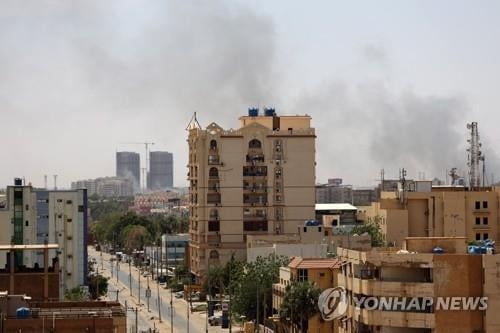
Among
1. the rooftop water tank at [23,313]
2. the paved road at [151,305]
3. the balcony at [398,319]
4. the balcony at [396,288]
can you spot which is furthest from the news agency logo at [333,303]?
the paved road at [151,305]

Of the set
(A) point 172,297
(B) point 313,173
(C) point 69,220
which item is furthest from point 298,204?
(C) point 69,220

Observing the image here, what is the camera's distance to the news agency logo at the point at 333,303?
51.8m

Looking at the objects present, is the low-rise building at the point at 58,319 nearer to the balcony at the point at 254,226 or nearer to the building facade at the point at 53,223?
the building facade at the point at 53,223

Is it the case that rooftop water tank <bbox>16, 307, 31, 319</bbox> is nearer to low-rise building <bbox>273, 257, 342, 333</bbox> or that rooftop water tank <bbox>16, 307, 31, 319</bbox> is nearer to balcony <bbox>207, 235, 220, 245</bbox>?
low-rise building <bbox>273, 257, 342, 333</bbox>

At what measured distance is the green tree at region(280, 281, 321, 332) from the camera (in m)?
59.8

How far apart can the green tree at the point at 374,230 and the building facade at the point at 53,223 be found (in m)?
21.1

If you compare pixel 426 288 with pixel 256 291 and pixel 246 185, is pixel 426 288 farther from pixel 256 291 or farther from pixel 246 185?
pixel 246 185

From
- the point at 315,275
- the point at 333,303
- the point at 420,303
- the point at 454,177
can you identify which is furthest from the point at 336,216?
the point at 420,303

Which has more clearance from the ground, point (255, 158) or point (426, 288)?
point (255, 158)

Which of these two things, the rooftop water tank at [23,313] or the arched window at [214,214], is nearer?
the rooftop water tank at [23,313]

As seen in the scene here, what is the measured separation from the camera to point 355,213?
109812 millimetres

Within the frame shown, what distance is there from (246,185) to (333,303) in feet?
149

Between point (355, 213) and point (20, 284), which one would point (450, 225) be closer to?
point (355, 213)

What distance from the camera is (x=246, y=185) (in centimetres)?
9781
